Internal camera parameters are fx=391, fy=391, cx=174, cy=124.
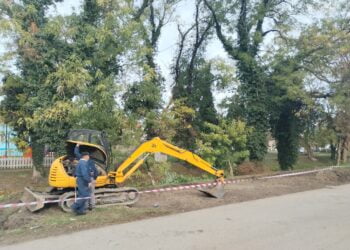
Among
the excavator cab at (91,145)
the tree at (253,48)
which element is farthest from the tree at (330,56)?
the excavator cab at (91,145)

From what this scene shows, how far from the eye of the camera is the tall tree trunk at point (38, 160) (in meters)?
21.8

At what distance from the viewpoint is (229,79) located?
26.8 meters

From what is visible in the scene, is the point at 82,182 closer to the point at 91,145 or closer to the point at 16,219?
the point at 91,145

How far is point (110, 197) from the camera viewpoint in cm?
1066

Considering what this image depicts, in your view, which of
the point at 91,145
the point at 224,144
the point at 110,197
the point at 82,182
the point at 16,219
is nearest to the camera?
the point at 16,219

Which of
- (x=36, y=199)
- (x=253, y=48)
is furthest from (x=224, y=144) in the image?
(x=36, y=199)

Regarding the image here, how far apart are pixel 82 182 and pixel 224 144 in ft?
43.9

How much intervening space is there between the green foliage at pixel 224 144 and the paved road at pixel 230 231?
34.9 feet

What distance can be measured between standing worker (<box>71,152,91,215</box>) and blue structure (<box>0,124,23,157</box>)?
14.2 m

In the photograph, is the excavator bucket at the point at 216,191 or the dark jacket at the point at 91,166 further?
the excavator bucket at the point at 216,191

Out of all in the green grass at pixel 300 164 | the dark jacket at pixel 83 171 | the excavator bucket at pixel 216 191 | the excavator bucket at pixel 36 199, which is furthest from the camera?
the green grass at pixel 300 164

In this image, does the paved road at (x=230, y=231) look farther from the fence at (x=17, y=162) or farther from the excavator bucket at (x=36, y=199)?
the fence at (x=17, y=162)

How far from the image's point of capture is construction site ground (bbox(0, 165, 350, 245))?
8109mm

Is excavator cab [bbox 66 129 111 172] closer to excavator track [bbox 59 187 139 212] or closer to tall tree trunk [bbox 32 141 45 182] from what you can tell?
excavator track [bbox 59 187 139 212]
